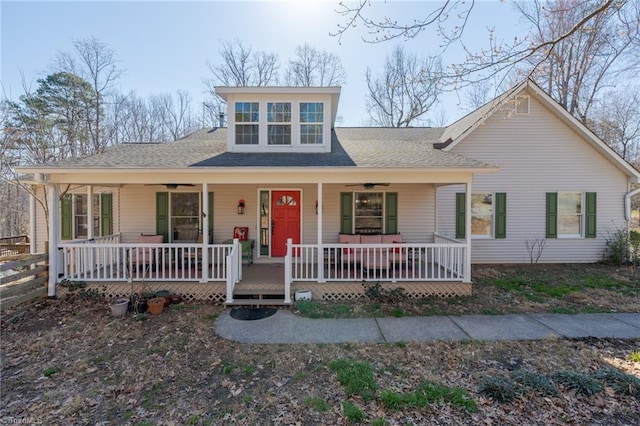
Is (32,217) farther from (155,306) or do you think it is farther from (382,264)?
(382,264)

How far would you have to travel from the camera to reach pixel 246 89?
345 inches

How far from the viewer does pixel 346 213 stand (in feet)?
31.6

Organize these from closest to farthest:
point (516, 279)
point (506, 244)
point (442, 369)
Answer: point (442, 369)
point (516, 279)
point (506, 244)

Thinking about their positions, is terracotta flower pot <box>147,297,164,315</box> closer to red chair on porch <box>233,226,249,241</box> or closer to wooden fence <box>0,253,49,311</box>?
wooden fence <box>0,253,49,311</box>

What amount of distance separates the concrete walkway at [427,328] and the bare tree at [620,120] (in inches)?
706

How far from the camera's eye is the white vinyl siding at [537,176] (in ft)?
34.0

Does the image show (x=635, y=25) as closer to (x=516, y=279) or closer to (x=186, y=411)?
(x=516, y=279)

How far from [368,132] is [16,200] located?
2462 cm

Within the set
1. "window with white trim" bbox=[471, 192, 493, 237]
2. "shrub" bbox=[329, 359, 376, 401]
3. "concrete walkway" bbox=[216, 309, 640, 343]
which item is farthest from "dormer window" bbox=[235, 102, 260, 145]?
"window with white trim" bbox=[471, 192, 493, 237]

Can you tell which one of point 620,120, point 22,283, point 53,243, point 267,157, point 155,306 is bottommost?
point 155,306

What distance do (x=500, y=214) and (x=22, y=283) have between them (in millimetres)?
13280

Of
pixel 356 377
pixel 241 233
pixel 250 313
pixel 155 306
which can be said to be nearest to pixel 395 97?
pixel 241 233

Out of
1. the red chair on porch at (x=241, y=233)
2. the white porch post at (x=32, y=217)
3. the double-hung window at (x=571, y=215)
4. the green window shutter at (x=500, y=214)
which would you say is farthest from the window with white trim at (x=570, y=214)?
the white porch post at (x=32, y=217)

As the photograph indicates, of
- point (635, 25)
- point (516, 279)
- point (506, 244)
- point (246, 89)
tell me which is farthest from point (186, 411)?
point (506, 244)
